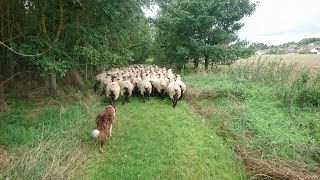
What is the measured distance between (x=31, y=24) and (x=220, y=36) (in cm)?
1242

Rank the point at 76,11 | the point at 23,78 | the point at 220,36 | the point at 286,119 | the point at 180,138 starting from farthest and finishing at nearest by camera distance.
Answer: the point at 220,36
the point at 23,78
the point at 76,11
the point at 286,119
the point at 180,138

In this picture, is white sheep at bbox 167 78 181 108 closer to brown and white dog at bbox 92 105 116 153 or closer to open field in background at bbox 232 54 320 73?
brown and white dog at bbox 92 105 116 153

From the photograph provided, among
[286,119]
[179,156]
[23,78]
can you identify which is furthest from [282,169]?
[23,78]

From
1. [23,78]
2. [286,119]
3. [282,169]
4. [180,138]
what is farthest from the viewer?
[23,78]

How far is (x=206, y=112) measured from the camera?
1126cm

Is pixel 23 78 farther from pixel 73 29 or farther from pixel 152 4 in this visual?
pixel 152 4

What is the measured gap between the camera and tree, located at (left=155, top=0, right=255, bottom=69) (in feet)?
70.7

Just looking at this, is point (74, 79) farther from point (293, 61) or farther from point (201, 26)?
point (293, 61)

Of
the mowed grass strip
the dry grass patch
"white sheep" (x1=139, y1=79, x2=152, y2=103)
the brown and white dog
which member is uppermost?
"white sheep" (x1=139, y1=79, x2=152, y2=103)

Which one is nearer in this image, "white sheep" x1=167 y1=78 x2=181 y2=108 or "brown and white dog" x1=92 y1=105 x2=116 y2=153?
"brown and white dog" x1=92 y1=105 x2=116 y2=153

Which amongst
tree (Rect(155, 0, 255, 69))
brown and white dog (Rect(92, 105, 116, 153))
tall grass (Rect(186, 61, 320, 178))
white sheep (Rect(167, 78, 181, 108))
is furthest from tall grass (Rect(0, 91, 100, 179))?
tree (Rect(155, 0, 255, 69))

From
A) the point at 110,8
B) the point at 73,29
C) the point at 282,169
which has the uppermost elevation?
the point at 110,8

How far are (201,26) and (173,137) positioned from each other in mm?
14311

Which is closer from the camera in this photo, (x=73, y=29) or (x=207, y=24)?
(x=73, y=29)
